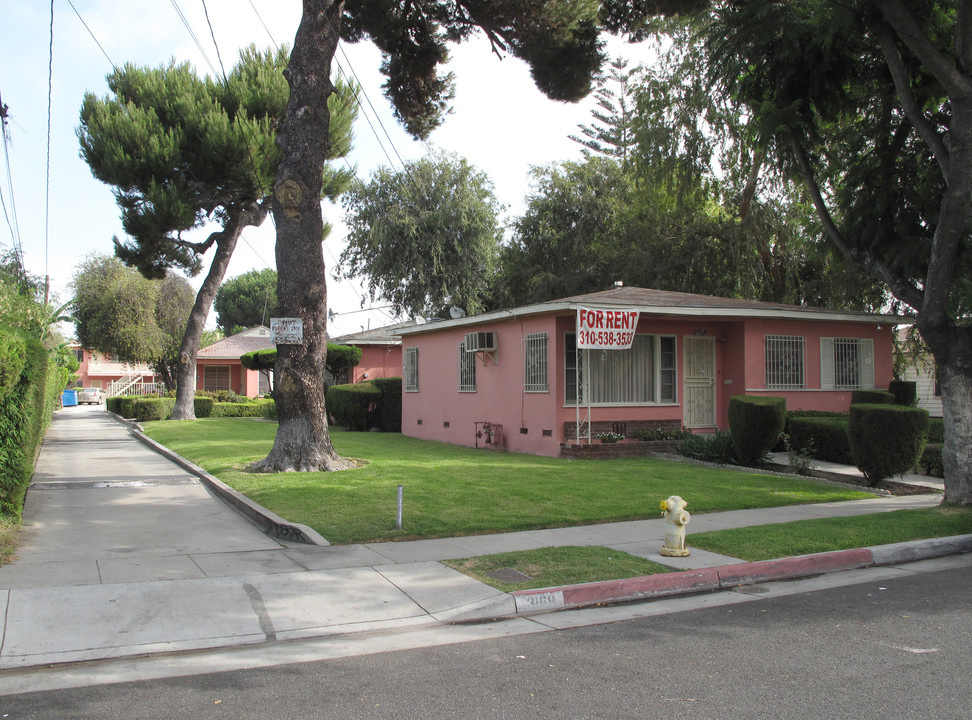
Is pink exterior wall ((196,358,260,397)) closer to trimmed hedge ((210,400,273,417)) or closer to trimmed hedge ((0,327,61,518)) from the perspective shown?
trimmed hedge ((210,400,273,417))

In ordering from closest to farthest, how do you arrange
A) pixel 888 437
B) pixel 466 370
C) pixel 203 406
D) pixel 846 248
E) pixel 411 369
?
pixel 888 437 → pixel 846 248 → pixel 466 370 → pixel 411 369 → pixel 203 406

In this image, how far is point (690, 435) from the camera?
55.4 ft

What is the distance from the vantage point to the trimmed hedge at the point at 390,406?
2586 centimetres

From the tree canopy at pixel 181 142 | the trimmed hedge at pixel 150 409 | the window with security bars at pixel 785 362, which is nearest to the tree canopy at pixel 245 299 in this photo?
the trimmed hedge at pixel 150 409

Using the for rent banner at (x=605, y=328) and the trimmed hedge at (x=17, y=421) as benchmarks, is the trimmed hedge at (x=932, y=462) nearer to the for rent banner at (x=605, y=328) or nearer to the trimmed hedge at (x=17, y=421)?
the for rent banner at (x=605, y=328)

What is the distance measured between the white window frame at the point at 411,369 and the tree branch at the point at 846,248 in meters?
13.4

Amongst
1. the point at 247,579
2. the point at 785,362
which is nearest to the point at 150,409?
the point at 785,362

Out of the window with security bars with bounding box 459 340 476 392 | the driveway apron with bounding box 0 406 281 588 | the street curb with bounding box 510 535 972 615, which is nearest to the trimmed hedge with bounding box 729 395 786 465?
the street curb with bounding box 510 535 972 615

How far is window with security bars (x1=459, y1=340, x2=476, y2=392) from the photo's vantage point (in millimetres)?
20141

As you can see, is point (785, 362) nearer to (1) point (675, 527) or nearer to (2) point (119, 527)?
(1) point (675, 527)

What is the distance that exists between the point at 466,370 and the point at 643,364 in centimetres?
486

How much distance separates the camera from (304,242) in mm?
13828

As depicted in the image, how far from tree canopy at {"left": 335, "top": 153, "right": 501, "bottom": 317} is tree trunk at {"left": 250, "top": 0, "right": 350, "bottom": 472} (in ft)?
77.3

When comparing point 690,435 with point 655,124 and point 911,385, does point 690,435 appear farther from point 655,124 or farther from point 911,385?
point 655,124
